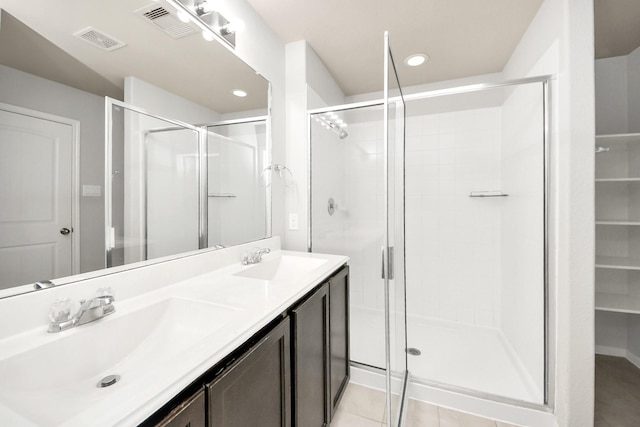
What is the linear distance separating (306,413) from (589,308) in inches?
58.3

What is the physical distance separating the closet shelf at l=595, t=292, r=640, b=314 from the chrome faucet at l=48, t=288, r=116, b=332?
8.71 feet

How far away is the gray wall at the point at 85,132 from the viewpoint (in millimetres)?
753

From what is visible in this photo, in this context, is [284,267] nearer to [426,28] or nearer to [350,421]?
[350,421]

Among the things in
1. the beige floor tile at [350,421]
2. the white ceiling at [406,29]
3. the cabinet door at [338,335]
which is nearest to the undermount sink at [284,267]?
the cabinet door at [338,335]

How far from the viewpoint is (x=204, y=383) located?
0.60 metres

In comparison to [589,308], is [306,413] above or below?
below

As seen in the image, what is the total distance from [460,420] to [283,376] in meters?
1.27

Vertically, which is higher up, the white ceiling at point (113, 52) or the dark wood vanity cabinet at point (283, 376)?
the white ceiling at point (113, 52)

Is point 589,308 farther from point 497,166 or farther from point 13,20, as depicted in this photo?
point 13,20

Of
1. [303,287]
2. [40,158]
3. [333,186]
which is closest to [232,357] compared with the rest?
[303,287]

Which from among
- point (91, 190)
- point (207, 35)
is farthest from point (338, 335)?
point (207, 35)

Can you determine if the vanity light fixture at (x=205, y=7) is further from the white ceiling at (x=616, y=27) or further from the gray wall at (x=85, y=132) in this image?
the white ceiling at (x=616, y=27)

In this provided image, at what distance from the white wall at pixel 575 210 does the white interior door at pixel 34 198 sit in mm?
2138

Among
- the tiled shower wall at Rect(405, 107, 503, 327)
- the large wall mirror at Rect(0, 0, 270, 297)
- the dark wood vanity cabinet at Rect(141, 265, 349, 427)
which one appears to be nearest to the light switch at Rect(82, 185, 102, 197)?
the large wall mirror at Rect(0, 0, 270, 297)
